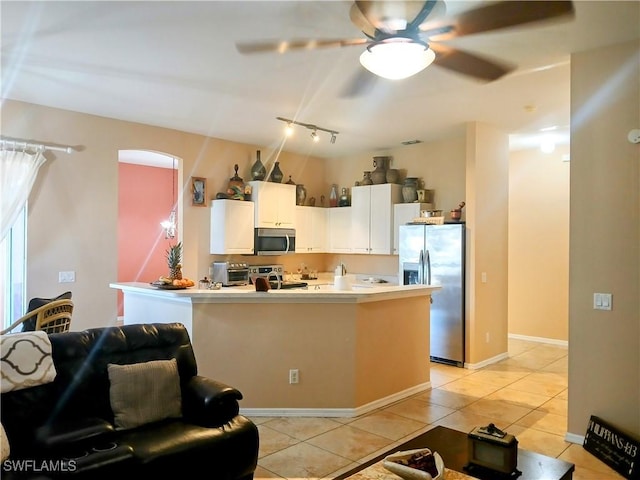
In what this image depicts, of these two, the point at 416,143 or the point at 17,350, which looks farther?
the point at 416,143

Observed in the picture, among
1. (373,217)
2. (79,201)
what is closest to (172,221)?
(79,201)

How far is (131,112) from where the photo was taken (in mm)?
5051

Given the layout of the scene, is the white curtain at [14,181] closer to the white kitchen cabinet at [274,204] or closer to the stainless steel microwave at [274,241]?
the white kitchen cabinet at [274,204]

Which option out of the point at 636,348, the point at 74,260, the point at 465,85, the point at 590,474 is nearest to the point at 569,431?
the point at 590,474

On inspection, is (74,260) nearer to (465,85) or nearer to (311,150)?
(311,150)

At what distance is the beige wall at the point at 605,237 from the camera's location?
3156mm

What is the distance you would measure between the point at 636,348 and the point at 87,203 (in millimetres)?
5180

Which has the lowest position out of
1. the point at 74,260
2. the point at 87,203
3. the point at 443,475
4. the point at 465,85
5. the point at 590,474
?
the point at 590,474

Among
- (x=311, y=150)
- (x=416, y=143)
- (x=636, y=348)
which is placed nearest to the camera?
(x=636, y=348)

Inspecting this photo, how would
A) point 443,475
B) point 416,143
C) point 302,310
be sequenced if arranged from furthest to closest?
point 416,143
point 302,310
point 443,475

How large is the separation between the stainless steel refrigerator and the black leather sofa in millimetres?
3367

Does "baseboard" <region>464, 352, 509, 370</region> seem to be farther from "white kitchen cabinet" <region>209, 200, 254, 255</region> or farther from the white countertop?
"white kitchen cabinet" <region>209, 200, 254, 255</region>

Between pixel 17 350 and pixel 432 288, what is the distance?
360 cm

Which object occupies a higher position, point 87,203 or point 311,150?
point 311,150
